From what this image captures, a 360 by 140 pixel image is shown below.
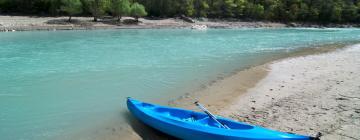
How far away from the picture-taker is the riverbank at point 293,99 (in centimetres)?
1175

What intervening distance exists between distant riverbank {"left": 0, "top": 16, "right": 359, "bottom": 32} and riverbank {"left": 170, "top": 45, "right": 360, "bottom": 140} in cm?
4825

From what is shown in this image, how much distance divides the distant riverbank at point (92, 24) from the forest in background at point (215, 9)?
9.80ft

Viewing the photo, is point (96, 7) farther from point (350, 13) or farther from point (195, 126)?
point (350, 13)

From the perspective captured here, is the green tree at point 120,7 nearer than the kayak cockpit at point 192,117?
No

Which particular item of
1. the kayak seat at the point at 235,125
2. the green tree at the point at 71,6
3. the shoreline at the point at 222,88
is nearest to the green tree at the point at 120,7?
the green tree at the point at 71,6

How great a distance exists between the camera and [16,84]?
18.9 m

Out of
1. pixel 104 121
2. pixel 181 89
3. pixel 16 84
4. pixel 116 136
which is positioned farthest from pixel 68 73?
pixel 116 136

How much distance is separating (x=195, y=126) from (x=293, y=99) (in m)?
6.46

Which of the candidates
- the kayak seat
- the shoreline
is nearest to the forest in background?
the shoreline

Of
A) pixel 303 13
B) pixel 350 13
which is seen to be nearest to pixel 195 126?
pixel 303 13

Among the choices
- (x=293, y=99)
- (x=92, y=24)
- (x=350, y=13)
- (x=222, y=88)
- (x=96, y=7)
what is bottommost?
(x=222, y=88)

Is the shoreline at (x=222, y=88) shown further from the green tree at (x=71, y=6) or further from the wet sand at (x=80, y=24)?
the green tree at (x=71, y=6)

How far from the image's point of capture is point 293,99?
1501 centimetres

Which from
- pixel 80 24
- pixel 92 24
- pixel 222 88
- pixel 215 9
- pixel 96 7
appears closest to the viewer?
pixel 222 88
